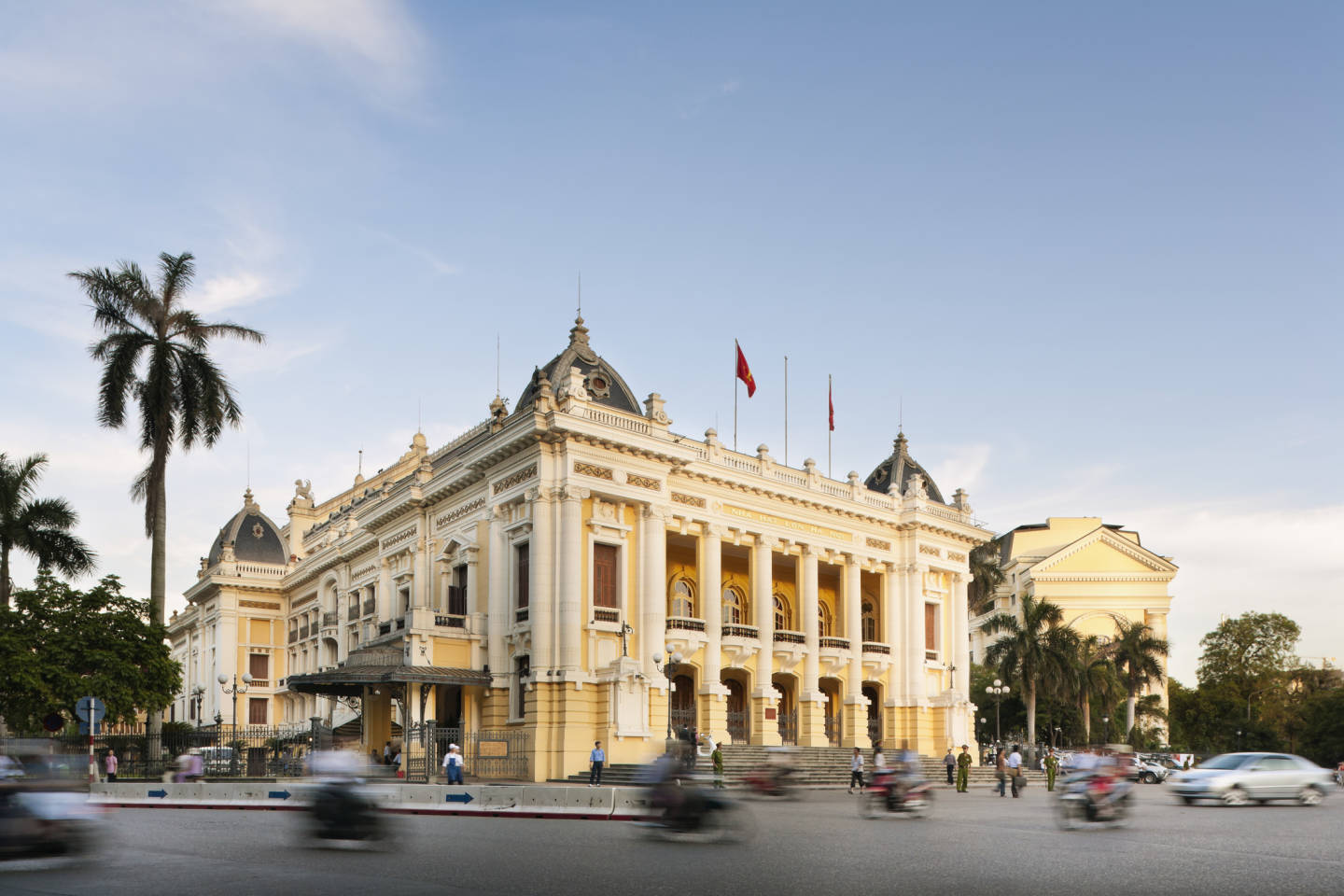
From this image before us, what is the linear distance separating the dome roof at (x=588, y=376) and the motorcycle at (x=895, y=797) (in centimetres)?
2119

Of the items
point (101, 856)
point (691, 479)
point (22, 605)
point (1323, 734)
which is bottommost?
point (1323, 734)

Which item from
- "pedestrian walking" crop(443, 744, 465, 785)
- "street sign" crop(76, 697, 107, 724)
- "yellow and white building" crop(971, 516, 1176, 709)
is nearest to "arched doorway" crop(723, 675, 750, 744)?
"pedestrian walking" crop(443, 744, 465, 785)

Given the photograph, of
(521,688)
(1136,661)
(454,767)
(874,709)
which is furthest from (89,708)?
(1136,661)

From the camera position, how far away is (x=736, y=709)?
47188 millimetres

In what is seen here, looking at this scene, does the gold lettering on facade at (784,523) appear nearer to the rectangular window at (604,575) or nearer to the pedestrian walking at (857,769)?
the rectangular window at (604,575)

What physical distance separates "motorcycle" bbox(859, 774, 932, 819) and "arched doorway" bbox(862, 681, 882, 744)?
2648 cm

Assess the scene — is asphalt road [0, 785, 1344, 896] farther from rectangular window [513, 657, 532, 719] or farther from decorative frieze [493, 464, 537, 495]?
decorative frieze [493, 464, 537, 495]

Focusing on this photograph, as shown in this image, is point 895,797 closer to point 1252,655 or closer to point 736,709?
point 736,709

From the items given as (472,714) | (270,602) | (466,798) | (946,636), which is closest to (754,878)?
(466,798)

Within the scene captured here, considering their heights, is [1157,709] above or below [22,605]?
below

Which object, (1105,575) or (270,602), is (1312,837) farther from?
(1105,575)

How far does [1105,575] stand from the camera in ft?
283

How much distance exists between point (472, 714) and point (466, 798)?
58.9 ft

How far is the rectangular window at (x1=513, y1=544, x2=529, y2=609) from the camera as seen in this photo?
40.8 metres
